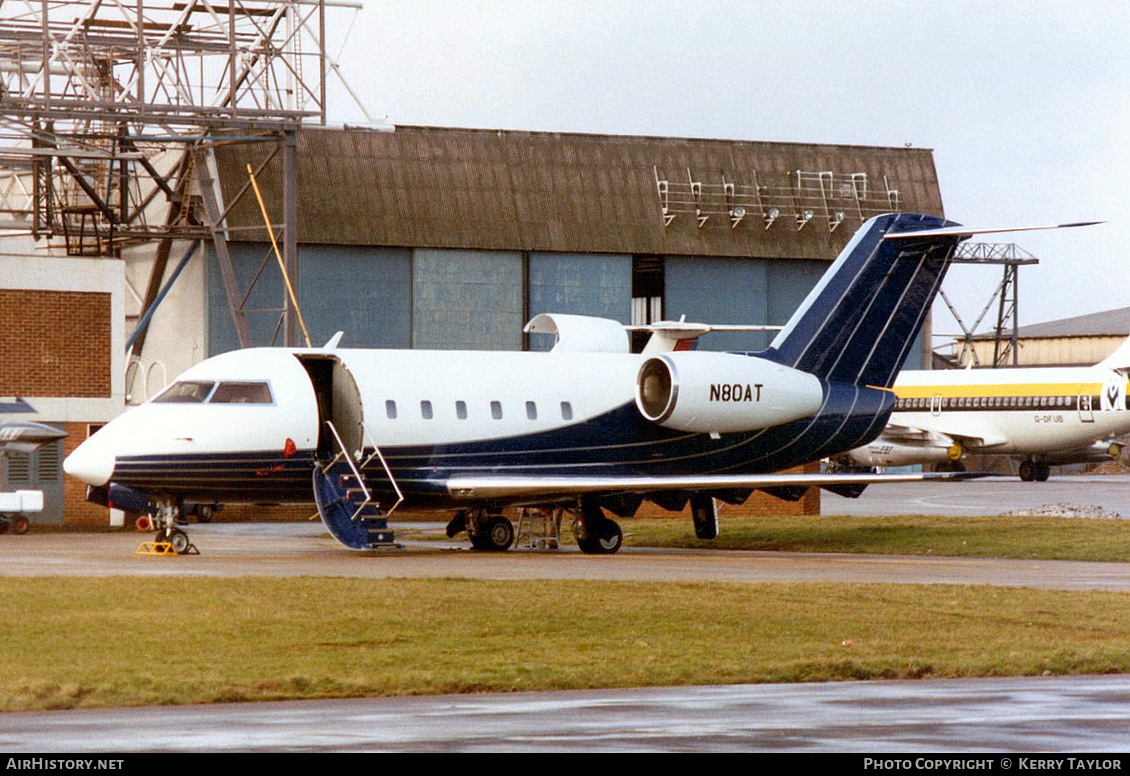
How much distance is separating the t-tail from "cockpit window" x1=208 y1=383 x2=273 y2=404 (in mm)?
10186

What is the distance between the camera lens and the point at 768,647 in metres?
16.6

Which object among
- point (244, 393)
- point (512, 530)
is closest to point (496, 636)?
point (244, 393)

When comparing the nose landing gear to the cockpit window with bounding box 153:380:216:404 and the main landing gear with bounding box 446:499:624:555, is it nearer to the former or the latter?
the cockpit window with bounding box 153:380:216:404

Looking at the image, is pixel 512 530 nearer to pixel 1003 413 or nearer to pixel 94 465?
pixel 94 465

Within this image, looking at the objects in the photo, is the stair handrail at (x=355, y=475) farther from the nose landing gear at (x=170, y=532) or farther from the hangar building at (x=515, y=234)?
the hangar building at (x=515, y=234)

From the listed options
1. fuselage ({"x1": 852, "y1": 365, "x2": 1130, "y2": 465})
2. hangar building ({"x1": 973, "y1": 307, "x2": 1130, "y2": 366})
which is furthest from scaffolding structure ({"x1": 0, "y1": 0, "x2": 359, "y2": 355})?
hangar building ({"x1": 973, "y1": 307, "x2": 1130, "y2": 366})

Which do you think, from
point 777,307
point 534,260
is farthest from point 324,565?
point 777,307

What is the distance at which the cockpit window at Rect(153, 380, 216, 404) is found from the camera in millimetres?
29938

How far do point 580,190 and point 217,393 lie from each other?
28.0 m

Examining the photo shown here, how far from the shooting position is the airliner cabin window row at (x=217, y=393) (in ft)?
98.2

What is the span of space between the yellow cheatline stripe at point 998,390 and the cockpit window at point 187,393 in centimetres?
4481

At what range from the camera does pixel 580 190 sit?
56469mm

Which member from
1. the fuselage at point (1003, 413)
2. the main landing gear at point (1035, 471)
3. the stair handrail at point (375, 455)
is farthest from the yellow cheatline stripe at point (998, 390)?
the stair handrail at point (375, 455)

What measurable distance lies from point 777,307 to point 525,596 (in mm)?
40377
